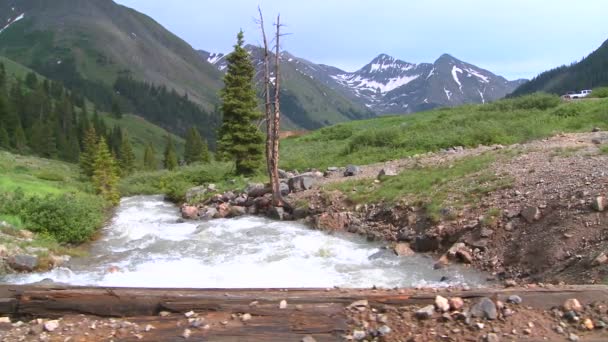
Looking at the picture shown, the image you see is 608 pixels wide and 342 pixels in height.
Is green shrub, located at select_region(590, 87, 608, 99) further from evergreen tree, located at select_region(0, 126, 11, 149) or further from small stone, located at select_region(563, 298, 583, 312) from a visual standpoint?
evergreen tree, located at select_region(0, 126, 11, 149)

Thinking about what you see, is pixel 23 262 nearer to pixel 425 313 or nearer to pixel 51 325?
pixel 51 325

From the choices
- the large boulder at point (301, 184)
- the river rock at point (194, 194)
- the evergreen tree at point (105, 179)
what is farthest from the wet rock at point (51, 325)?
the evergreen tree at point (105, 179)

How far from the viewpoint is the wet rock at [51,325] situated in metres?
6.64

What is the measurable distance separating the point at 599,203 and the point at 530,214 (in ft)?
5.72

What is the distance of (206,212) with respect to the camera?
24.6 m

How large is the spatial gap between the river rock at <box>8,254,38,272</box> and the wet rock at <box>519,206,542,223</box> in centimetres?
1311

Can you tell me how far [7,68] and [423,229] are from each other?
208 m

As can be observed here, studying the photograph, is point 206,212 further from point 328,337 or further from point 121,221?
point 328,337

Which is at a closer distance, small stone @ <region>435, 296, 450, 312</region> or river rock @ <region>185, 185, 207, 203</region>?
small stone @ <region>435, 296, 450, 312</region>

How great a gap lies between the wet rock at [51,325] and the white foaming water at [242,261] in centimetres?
562

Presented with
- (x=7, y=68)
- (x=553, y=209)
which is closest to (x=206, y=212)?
(x=553, y=209)

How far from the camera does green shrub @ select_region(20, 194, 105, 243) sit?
18.0 m

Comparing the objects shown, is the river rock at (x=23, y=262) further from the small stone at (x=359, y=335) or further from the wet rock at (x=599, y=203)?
the wet rock at (x=599, y=203)

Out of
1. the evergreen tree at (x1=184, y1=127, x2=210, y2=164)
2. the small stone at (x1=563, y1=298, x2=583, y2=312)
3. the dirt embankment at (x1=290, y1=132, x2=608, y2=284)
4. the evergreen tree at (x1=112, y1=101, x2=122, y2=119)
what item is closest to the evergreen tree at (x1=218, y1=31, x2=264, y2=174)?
the dirt embankment at (x1=290, y1=132, x2=608, y2=284)
